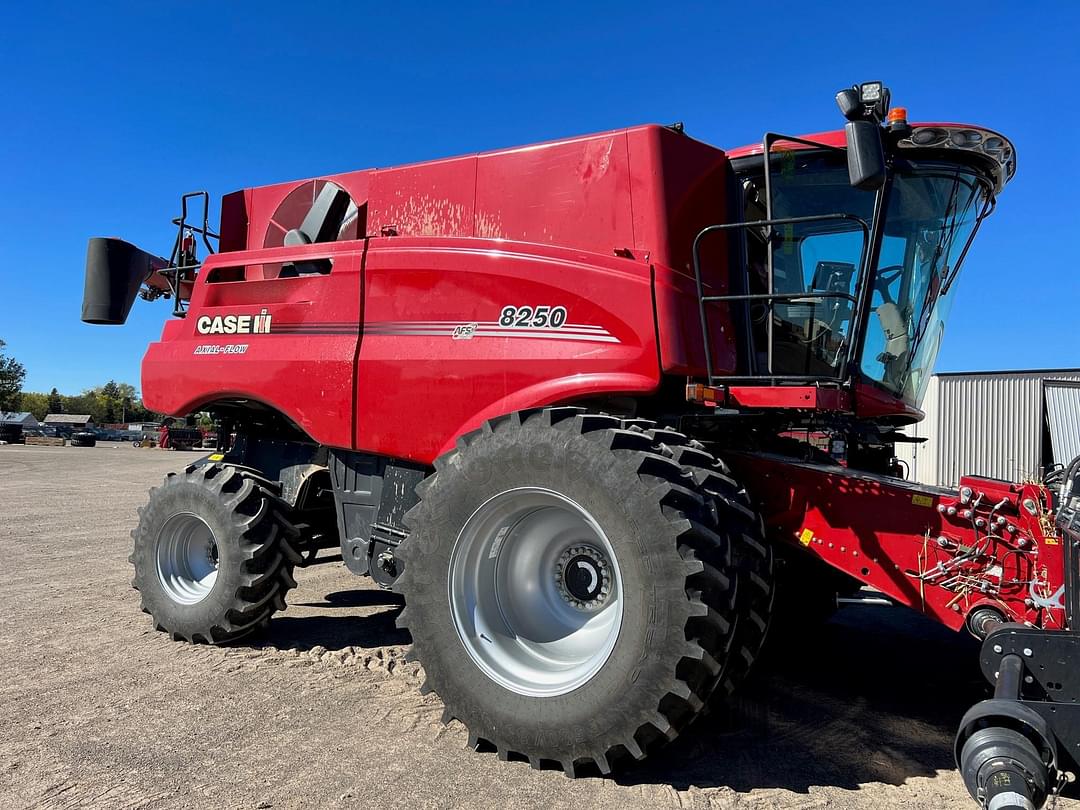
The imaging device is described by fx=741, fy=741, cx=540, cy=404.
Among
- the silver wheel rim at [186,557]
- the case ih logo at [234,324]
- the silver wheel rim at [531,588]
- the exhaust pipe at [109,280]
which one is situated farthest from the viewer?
the exhaust pipe at [109,280]

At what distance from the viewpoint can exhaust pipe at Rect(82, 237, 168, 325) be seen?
5945mm

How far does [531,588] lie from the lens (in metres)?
3.72

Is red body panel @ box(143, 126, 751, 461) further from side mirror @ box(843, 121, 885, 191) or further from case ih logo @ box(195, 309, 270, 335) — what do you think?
side mirror @ box(843, 121, 885, 191)

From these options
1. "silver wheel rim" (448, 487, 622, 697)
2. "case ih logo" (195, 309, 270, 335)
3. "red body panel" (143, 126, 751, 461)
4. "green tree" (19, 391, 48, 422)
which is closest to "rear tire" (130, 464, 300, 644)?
"red body panel" (143, 126, 751, 461)

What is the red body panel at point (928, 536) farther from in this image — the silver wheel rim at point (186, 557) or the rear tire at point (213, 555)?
the silver wheel rim at point (186, 557)

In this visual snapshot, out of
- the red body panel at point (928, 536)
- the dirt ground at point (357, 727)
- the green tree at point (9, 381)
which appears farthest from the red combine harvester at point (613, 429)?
the green tree at point (9, 381)

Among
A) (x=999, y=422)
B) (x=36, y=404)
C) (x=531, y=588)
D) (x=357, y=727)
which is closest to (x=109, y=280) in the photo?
(x=357, y=727)

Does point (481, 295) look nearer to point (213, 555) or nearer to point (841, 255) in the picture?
point (841, 255)

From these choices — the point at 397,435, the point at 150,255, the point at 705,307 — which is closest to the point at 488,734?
the point at 397,435

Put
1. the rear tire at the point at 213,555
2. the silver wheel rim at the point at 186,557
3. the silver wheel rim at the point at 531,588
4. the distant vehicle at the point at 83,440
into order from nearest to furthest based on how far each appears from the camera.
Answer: the silver wheel rim at the point at 531,588
the rear tire at the point at 213,555
the silver wheel rim at the point at 186,557
the distant vehicle at the point at 83,440

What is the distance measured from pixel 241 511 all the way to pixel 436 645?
215 cm

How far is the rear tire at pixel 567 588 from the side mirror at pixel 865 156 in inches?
55.2

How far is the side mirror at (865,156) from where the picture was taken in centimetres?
309

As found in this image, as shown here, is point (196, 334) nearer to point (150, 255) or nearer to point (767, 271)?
point (150, 255)
